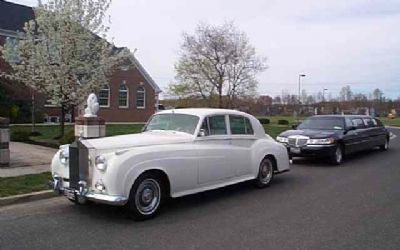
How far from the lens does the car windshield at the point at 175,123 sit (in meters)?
8.10

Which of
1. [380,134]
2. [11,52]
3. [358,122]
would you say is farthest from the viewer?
[11,52]

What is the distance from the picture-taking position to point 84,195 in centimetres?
659

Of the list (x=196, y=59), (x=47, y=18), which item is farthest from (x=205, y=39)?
(x=47, y=18)

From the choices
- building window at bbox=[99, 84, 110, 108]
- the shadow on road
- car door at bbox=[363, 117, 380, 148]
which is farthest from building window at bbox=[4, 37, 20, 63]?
building window at bbox=[99, 84, 110, 108]

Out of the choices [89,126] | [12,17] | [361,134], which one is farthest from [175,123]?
[12,17]

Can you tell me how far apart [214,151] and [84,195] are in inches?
99.9

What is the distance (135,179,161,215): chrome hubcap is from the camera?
21.9 ft

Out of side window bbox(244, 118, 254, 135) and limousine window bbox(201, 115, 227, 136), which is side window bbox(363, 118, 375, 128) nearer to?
side window bbox(244, 118, 254, 135)

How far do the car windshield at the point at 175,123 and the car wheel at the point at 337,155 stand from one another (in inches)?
266

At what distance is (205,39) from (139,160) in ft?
114

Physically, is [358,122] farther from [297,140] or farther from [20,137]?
[20,137]

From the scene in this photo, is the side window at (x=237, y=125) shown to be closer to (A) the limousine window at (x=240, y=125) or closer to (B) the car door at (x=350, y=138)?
(A) the limousine window at (x=240, y=125)

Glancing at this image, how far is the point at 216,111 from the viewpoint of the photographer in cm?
861

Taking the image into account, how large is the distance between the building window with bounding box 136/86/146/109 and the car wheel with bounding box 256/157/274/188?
33602mm
